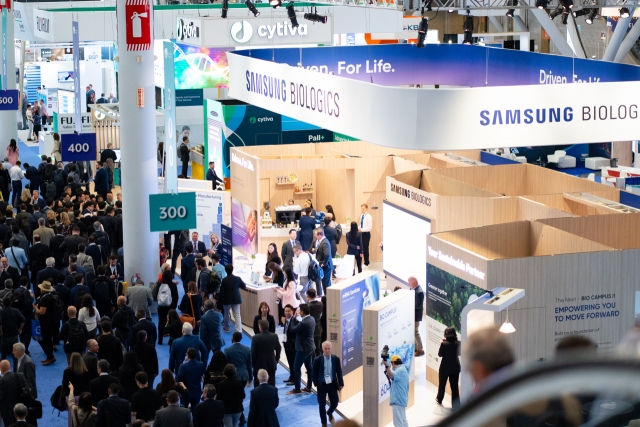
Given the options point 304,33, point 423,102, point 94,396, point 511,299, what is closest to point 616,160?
point 304,33

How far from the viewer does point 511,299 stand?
22.7 ft

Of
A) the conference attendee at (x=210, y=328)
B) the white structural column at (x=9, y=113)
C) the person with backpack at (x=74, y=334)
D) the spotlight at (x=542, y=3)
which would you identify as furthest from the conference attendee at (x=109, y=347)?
the white structural column at (x=9, y=113)

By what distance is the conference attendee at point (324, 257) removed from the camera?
12.9m

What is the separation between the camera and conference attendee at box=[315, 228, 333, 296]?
12914 mm

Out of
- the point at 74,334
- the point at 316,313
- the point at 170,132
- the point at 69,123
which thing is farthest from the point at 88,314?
the point at 69,123

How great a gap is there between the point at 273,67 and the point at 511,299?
5.78 meters

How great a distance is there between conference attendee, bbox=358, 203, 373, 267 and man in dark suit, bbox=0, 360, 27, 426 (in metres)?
7.41

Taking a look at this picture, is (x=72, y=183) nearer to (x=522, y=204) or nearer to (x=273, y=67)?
(x=273, y=67)

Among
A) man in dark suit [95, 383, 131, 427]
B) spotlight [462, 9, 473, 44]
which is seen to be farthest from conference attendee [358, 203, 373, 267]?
man in dark suit [95, 383, 131, 427]

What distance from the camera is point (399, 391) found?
26.8 ft

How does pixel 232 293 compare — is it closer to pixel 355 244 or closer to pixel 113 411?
pixel 355 244

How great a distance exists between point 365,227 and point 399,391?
21.7 feet

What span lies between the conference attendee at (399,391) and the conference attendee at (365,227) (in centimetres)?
638

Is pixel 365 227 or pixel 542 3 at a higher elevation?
pixel 542 3
